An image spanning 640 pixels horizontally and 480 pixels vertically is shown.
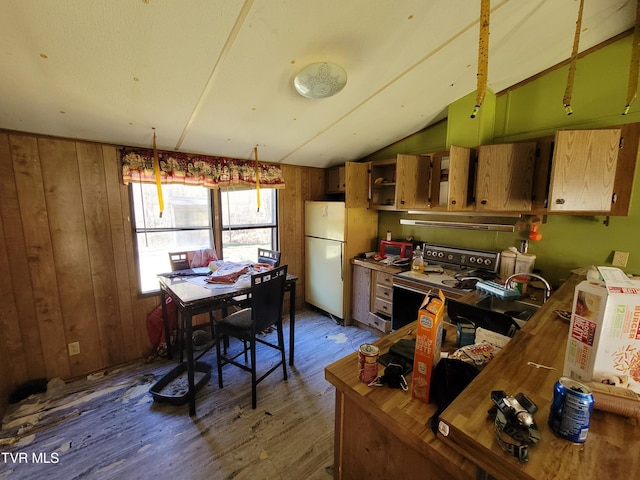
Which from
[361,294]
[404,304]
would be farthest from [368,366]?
[361,294]

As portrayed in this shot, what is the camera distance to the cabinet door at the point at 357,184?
3.11 m

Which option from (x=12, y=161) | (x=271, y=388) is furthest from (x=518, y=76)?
(x=12, y=161)

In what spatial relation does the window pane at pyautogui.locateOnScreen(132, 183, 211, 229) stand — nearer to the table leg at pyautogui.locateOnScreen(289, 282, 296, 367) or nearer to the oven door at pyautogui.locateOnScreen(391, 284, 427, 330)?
the table leg at pyautogui.locateOnScreen(289, 282, 296, 367)

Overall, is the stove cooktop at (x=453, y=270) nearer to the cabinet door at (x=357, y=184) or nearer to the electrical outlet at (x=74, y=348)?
the cabinet door at (x=357, y=184)

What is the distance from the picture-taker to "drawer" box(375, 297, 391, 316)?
2.94 metres

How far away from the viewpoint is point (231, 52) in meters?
1.47

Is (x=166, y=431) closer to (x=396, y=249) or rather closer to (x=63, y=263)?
(x=63, y=263)

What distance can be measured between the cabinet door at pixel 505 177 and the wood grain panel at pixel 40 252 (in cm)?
356

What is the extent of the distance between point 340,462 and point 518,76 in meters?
2.96

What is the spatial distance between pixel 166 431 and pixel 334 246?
2.29 m

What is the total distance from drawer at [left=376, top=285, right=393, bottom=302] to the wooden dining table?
1.05m

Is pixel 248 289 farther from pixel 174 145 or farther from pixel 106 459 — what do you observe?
pixel 174 145

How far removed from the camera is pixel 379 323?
9.98ft

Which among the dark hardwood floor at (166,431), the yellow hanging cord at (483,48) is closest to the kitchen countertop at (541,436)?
the yellow hanging cord at (483,48)
